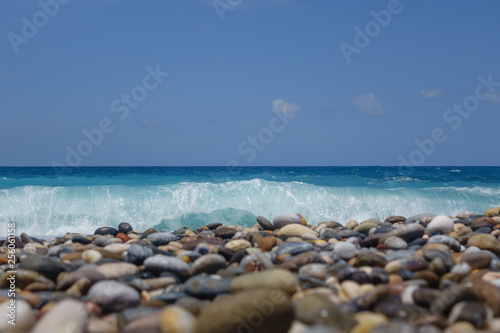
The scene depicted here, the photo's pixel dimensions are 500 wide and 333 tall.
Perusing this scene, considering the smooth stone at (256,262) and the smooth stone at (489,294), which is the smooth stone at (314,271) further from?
the smooth stone at (489,294)

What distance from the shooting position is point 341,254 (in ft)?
14.2

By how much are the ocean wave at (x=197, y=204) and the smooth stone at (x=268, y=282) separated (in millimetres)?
7524

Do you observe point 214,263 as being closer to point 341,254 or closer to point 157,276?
point 157,276

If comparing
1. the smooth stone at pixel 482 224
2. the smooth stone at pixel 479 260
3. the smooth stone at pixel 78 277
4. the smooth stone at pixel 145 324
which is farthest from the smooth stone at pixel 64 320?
the smooth stone at pixel 482 224

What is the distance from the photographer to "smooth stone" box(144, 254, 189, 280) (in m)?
3.78

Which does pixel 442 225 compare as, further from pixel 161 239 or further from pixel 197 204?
pixel 197 204

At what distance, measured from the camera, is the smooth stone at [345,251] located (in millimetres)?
4289

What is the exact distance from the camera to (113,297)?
3025 millimetres

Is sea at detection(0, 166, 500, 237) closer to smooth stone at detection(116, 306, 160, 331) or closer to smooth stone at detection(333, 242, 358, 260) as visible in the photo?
smooth stone at detection(333, 242, 358, 260)

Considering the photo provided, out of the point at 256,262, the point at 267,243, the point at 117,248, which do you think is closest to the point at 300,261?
the point at 256,262

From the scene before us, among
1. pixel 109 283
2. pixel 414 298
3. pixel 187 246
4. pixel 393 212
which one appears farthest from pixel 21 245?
pixel 393 212

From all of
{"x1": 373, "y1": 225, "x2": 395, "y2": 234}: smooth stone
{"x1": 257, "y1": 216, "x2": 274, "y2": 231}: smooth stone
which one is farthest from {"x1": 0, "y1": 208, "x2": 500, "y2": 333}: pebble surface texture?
{"x1": 257, "y1": 216, "x2": 274, "y2": 231}: smooth stone

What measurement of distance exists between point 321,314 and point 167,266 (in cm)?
170

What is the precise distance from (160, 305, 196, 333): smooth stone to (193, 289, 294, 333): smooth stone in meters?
0.08
